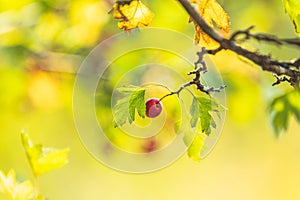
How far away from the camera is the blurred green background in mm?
2018

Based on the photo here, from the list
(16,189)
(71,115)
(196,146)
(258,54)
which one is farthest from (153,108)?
(71,115)

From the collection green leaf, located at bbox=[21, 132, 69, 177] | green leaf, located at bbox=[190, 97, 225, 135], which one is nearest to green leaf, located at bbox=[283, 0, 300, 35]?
green leaf, located at bbox=[190, 97, 225, 135]

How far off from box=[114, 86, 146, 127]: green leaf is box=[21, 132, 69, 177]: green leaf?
0.58 feet

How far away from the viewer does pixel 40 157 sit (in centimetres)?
108

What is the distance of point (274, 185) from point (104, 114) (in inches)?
83.2

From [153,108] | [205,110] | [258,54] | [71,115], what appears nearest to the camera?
[258,54]

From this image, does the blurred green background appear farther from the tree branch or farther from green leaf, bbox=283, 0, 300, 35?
the tree branch

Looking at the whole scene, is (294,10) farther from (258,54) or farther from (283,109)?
(283,109)

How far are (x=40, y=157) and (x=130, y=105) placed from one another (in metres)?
0.21

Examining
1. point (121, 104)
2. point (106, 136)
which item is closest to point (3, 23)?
point (106, 136)

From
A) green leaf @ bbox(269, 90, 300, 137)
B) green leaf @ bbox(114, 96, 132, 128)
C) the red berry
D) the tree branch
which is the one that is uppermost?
green leaf @ bbox(269, 90, 300, 137)

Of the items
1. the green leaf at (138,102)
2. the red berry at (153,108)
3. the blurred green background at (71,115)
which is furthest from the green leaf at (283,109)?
the green leaf at (138,102)

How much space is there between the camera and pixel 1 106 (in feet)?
7.32

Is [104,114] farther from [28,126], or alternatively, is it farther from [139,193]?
[139,193]
